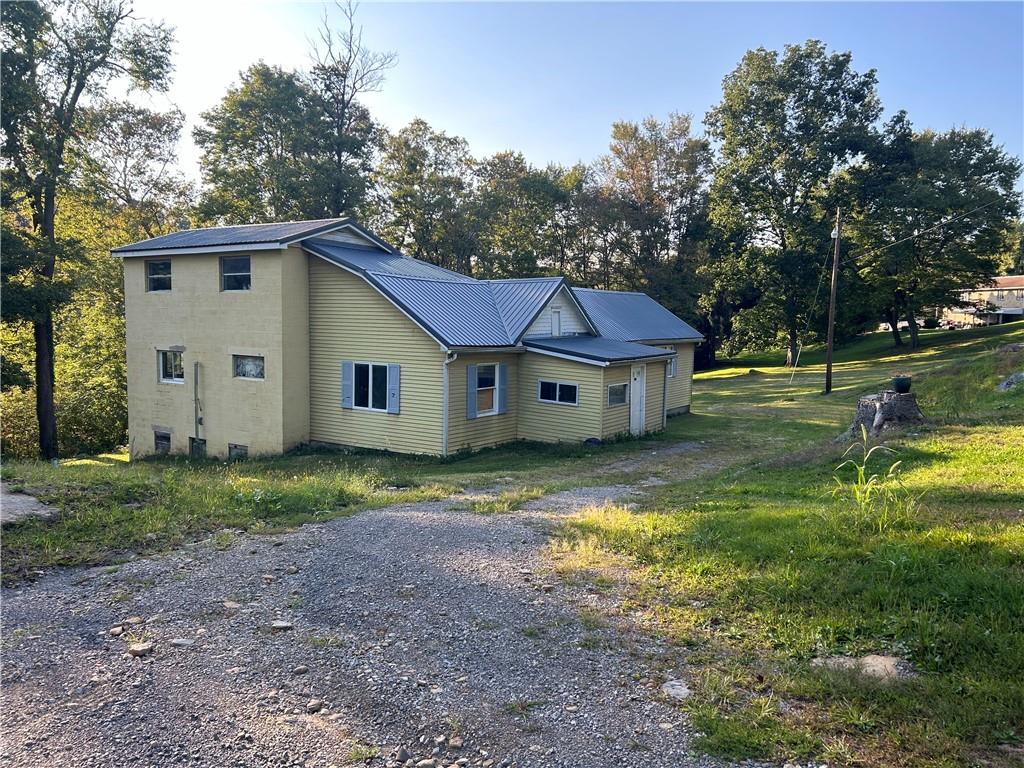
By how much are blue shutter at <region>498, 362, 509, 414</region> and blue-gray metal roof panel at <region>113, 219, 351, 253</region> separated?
20.7 feet

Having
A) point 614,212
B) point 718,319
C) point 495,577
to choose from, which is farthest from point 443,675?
point 718,319

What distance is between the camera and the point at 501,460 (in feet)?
56.4

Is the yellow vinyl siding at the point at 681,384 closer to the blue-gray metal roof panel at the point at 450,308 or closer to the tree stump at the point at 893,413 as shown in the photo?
the blue-gray metal roof panel at the point at 450,308

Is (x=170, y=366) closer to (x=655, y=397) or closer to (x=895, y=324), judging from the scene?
(x=655, y=397)

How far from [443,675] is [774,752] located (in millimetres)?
2115

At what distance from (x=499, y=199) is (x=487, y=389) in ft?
89.8

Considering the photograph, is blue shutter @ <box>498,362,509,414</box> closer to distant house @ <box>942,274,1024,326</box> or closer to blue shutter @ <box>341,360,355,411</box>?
blue shutter @ <box>341,360,355,411</box>

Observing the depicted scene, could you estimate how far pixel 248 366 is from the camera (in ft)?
64.5

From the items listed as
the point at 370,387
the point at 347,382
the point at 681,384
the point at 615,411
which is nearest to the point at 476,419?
the point at 370,387

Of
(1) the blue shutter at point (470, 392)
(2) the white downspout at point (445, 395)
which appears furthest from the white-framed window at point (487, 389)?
(2) the white downspout at point (445, 395)

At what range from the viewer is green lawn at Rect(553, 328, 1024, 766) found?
12.7 ft

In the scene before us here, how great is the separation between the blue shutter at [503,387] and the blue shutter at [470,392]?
1.06 meters

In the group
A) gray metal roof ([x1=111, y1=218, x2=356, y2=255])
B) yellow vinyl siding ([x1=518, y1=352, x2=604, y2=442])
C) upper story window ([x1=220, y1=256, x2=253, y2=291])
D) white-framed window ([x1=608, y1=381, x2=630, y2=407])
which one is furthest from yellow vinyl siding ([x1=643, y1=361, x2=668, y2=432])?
upper story window ([x1=220, y1=256, x2=253, y2=291])

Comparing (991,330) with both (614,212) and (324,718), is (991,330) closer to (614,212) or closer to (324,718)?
(614,212)
